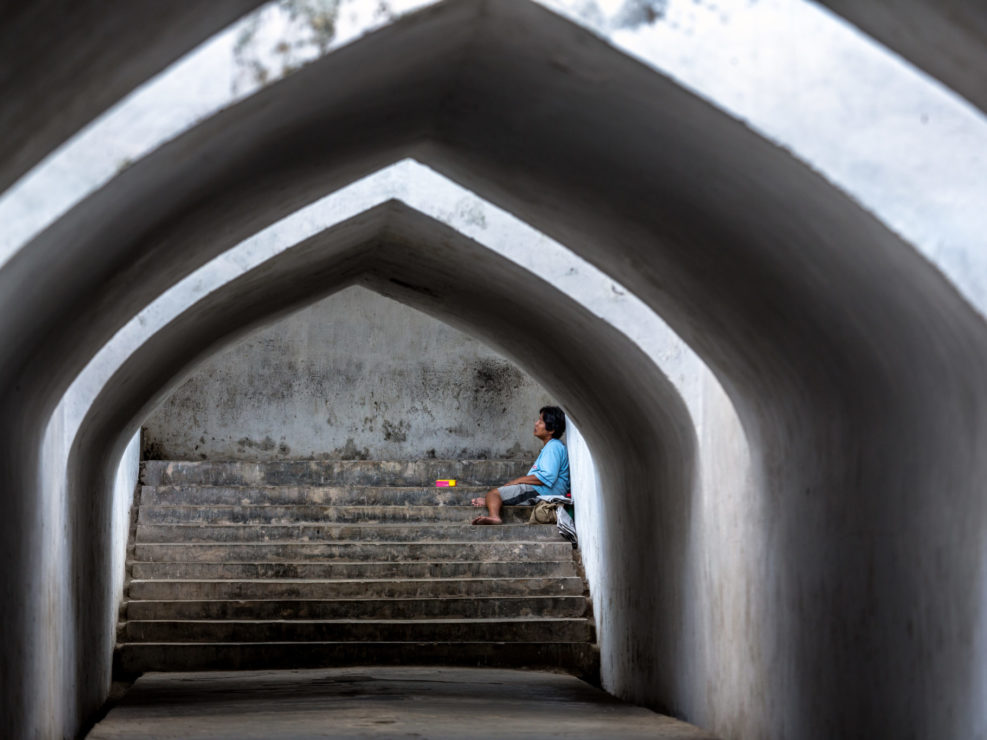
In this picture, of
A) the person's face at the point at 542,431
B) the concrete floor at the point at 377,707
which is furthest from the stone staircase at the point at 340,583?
the person's face at the point at 542,431

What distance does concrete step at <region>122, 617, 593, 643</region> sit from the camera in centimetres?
1070

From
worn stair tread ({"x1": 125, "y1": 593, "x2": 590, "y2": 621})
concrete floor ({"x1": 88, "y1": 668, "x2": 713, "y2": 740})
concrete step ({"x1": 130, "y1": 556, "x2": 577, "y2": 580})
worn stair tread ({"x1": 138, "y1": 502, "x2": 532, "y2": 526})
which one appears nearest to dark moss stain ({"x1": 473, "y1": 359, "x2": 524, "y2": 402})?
worn stair tread ({"x1": 138, "y1": 502, "x2": 532, "y2": 526})

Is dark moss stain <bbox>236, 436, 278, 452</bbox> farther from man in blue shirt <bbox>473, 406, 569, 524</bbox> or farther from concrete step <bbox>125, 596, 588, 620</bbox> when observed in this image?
concrete step <bbox>125, 596, 588, 620</bbox>

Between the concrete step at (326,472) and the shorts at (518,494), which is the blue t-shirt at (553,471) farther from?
the concrete step at (326,472)

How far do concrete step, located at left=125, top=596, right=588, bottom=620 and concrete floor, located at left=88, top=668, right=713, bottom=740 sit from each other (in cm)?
66

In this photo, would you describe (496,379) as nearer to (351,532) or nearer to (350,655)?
(351,532)

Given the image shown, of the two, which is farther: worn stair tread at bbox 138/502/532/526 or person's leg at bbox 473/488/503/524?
worn stair tread at bbox 138/502/532/526

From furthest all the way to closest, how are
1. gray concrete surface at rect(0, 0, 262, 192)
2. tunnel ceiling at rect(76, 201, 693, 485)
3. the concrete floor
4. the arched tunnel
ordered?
tunnel ceiling at rect(76, 201, 693, 485)
the concrete floor
the arched tunnel
gray concrete surface at rect(0, 0, 262, 192)

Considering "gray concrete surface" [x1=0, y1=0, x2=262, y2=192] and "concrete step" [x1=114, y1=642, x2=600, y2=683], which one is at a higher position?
"gray concrete surface" [x1=0, y1=0, x2=262, y2=192]

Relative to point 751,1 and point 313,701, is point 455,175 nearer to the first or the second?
point 751,1

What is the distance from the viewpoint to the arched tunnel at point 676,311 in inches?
160

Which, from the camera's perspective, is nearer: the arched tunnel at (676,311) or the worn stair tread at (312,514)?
the arched tunnel at (676,311)

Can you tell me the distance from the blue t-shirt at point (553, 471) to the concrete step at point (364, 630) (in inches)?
77.8

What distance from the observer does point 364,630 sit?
35.4ft
